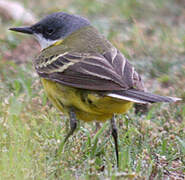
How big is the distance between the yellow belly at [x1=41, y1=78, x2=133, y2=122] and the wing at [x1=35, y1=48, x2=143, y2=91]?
0.33ft

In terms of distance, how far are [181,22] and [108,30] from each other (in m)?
1.78

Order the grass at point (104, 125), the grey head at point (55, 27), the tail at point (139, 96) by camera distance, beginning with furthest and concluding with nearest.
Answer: the grey head at point (55, 27)
the grass at point (104, 125)
the tail at point (139, 96)

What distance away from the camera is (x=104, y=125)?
5.47m

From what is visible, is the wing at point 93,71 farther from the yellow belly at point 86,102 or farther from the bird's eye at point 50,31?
the bird's eye at point 50,31

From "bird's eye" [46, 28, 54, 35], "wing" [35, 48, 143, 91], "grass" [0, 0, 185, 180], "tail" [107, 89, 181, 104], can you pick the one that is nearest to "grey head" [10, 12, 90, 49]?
"bird's eye" [46, 28, 54, 35]

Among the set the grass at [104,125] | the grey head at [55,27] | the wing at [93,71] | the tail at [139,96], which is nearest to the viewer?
the tail at [139,96]

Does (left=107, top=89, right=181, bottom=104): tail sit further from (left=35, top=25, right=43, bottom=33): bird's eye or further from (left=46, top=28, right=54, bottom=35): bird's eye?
(left=35, top=25, right=43, bottom=33): bird's eye

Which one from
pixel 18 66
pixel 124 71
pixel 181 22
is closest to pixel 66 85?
pixel 124 71

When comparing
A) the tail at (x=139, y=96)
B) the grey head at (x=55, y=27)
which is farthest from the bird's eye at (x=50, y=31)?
the tail at (x=139, y=96)

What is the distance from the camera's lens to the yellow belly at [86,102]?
466 cm

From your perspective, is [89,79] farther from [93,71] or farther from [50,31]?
[50,31]

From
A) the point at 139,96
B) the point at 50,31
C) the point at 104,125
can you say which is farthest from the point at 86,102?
the point at 50,31

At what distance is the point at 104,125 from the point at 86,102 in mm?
762

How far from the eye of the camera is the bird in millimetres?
4566
